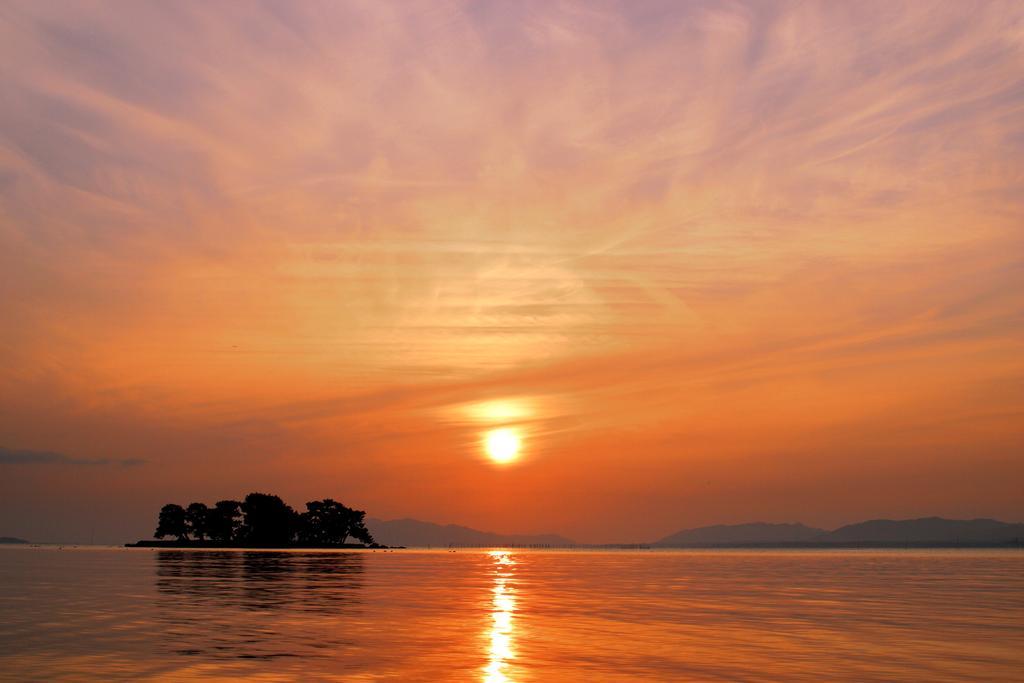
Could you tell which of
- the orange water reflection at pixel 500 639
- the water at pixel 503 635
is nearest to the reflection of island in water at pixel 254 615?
the water at pixel 503 635

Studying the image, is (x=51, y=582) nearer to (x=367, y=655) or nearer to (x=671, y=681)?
(x=367, y=655)

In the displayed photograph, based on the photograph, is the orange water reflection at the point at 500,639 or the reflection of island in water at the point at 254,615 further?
the reflection of island in water at the point at 254,615

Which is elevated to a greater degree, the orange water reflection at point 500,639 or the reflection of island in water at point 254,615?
the reflection of island in water at point 254,615

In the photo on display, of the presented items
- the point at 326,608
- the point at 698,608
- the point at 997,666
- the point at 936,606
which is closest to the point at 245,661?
the point at 326,608

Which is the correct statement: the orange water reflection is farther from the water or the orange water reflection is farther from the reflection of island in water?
the reflection of island in water

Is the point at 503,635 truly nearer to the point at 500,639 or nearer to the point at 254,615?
the point at 500,639

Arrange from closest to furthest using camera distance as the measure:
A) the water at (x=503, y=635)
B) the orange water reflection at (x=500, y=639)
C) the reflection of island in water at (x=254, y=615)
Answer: the orange water reflection at (x=500, y=639), the water at (x=503, y=635), the reflection of island in water at (x=254, y=615)

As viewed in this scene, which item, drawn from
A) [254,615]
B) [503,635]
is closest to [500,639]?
[503,635]

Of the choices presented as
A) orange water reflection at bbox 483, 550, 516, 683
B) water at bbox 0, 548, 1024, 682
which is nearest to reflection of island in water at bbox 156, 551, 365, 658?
water at bbox 0, 548, 1024, 682

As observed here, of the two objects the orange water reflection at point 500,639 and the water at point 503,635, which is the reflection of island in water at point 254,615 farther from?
the orange water reflection at point 500,639

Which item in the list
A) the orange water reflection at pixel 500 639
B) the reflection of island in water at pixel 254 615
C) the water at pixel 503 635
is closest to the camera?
the orange water reflection at pixel 500 639

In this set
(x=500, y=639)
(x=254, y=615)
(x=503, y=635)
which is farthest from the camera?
(x=254, y=615)

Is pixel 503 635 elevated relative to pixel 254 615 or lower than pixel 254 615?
lower

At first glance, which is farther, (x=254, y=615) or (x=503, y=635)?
(x=254, y=615)
